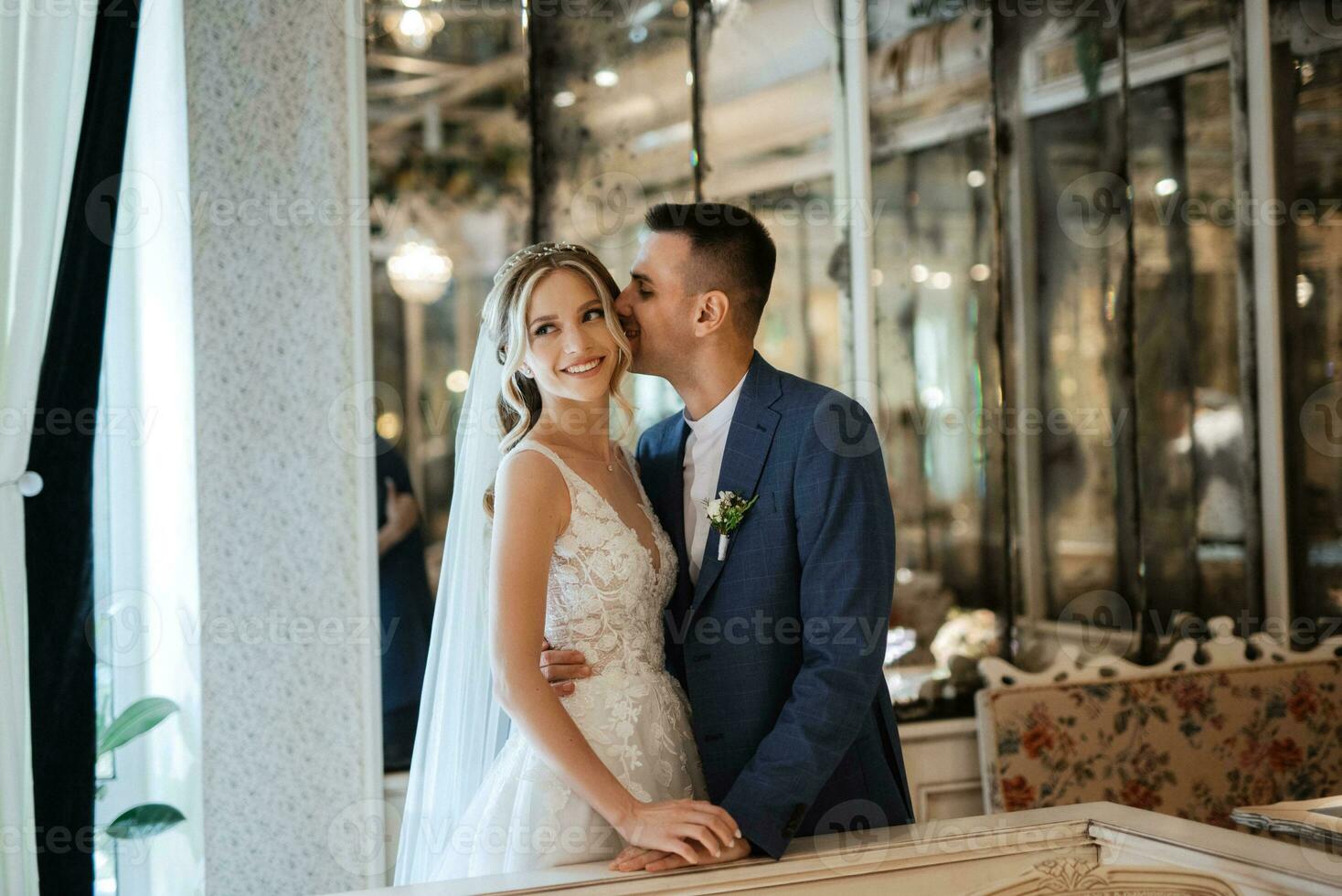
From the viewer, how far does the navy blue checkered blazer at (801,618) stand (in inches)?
73.7

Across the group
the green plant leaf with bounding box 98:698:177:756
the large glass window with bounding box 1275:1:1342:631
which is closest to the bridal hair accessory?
the green plant leaf with bounding box 98:698:177:756

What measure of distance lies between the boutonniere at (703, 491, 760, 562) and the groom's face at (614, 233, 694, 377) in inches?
12.2

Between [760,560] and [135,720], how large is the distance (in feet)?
5.40

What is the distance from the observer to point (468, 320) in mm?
3146

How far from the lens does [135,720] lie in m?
2.76

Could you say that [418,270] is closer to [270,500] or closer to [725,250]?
[270,500]

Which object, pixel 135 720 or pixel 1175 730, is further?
pixel 1175 730

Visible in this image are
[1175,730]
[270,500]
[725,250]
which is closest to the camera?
[725,250]

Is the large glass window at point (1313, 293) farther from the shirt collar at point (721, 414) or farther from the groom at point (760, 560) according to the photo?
the shirt collar at point (721, 414)

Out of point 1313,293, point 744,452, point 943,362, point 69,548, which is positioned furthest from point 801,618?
point 1313,293

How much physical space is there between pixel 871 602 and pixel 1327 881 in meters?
0.72

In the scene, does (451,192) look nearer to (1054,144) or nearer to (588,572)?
(588,572)

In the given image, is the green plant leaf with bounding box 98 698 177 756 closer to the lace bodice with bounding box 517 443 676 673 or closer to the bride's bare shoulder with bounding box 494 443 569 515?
the lace bodice with bounding box 517 443 676 673

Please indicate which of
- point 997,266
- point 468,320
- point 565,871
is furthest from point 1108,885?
point 997,266
